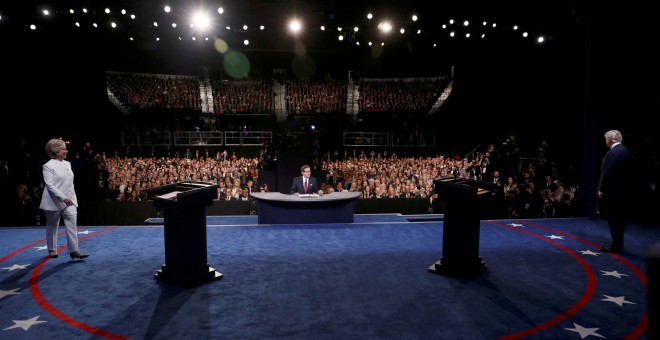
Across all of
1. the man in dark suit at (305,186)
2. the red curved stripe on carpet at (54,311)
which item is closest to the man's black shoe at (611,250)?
the man in dark suit at (305,186)

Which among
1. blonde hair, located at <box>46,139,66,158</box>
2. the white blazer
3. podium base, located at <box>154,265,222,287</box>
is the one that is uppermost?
blonde hair, located at <box>46,139,66,158</box>

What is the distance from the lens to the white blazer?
4703 millimetres

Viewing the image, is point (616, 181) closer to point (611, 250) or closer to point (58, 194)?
point (611, 250)

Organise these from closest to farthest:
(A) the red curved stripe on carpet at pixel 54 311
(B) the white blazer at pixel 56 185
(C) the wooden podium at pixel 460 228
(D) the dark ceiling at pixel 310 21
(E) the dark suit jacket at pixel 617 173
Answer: (A) the red curved stripe on carpet at pixel 54 311, (C) the wooden podium at pixel 460 228, (B) the white blazer at pixel 56 185, (E) the dark suit jacket at pixel 617 173, (D) the dark ceiling at pixel 310 21

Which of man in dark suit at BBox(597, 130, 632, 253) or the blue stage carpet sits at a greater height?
man in dark suit at BBox(597, 130, 632, 253)

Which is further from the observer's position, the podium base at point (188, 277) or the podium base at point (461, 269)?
the podium base at point (461, 269)

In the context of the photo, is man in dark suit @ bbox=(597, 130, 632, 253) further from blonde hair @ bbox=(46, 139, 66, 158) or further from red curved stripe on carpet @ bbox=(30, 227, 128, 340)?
blonde hair @ bbox=(46, 139, 66, 158)

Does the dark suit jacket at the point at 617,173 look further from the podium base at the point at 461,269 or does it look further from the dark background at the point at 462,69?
the dark background at the point at 462,69

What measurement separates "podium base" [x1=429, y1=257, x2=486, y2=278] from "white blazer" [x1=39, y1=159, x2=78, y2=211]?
183 inches

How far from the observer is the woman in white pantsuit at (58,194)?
15.5 feet

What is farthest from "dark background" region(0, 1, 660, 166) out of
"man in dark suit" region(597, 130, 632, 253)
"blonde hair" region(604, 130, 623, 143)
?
"man in dark suit" region(597, 130, 632, 253)

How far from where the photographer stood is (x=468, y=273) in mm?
4426

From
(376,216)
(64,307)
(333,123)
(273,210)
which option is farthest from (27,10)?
(333,123)

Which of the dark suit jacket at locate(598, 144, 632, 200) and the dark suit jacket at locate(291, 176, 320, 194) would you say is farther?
the dark suit jacket at locate(291, 176, 320, 194)
